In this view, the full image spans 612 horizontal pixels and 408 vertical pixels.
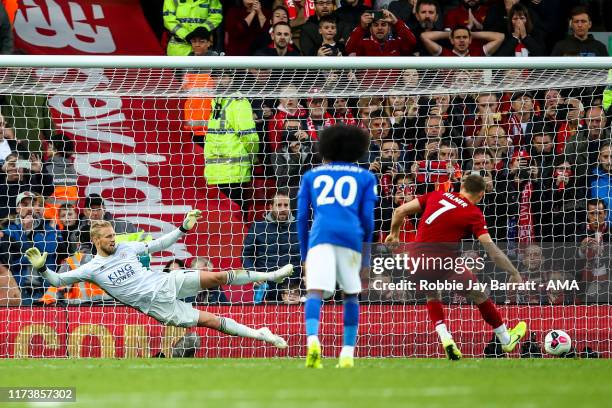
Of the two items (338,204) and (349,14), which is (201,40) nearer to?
(349,14)

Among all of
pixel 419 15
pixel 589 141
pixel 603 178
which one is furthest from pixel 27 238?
pixel 603 178

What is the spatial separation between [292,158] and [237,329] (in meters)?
2.52

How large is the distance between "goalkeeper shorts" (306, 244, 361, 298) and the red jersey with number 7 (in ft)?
8.41

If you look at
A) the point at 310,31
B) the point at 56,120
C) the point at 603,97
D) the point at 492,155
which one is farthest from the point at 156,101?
the point at 603,97

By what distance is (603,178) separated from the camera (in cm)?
1404

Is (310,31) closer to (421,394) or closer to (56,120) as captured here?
(56,120)

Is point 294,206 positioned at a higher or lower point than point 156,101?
lower

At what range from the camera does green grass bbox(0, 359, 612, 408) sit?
7.17 m

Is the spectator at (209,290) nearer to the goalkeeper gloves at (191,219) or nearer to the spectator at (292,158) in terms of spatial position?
the spectator at (292,158)

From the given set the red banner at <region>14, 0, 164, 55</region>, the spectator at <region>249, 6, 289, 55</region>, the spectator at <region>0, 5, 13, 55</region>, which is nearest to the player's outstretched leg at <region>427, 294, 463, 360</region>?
the spectator at <region>249, 6, 289, 55</region>

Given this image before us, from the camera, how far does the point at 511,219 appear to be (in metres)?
14.3

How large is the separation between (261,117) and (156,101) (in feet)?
5.15

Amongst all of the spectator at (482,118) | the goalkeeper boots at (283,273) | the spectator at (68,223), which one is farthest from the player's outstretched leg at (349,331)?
Result: the spectator at (68,223)

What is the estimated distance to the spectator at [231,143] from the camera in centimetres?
1453
